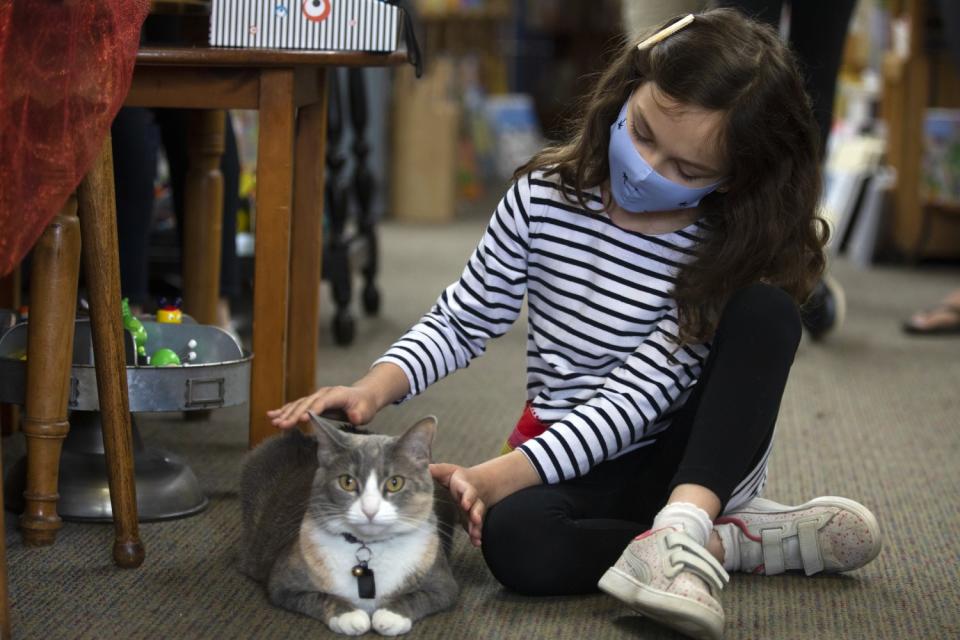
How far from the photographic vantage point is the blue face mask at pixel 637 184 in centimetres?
128

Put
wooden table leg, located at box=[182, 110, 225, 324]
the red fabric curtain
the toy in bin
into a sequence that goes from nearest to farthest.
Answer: the red fabric curtain
the toy in bin
wooden table leg, located at box=[182, 110, 225, 324]

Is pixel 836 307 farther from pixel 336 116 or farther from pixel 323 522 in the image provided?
pixel 323 522

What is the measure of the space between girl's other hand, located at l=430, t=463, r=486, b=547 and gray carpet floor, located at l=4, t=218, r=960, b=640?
0.08m

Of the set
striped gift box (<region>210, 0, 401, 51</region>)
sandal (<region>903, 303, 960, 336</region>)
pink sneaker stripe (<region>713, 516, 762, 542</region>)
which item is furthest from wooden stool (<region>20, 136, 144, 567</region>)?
sandal (<region>903, 303, 960, 336</region>)

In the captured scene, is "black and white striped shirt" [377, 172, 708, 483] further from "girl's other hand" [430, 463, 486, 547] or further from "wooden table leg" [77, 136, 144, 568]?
"wooden table leg" [77, 136, 144, 568]

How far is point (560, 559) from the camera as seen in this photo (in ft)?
4.09

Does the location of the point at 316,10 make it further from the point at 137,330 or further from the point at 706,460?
the point at 706,460

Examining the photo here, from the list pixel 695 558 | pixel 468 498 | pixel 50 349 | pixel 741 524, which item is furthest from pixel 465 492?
pixel 50 349

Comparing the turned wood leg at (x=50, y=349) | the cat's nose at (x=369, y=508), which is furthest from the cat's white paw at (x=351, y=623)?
the turned wood leg at (x=50, y=349)

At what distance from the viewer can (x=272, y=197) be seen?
1.45m

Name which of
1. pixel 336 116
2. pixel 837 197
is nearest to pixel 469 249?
pixel 837 197

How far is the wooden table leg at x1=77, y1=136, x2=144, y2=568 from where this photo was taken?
1.22 m

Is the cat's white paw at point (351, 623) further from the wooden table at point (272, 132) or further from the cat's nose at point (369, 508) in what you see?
the wooden table at point (272, 132)

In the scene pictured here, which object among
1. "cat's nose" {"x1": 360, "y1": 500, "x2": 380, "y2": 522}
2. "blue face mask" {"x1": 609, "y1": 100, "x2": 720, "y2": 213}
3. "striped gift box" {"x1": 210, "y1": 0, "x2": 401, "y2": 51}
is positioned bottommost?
"cat's nose" {"x1": 360, "y1": 500, "x2": 380, "y2": 522}
